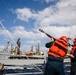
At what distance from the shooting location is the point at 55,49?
8.36m

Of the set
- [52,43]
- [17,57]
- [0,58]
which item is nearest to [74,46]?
[52,43]

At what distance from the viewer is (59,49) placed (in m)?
8.38

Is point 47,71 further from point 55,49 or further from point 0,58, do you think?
point 0,58

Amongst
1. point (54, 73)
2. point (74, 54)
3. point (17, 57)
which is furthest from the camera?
point (17, 57)

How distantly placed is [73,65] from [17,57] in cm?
7128

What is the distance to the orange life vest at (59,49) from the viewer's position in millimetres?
8328

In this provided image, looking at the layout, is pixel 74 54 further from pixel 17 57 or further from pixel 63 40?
pixel 17 57

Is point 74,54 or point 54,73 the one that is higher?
point 74,54

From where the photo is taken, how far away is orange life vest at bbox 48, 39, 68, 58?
328 inches

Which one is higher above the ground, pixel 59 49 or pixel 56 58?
pixel 59 49

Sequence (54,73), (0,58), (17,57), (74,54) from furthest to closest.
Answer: (17,57) < (0,58) < (74,54) < (54,73)

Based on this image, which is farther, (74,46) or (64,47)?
(74,46)

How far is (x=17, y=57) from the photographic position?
8200cm

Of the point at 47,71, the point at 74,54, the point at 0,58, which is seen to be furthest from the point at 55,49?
the point at 0,58
